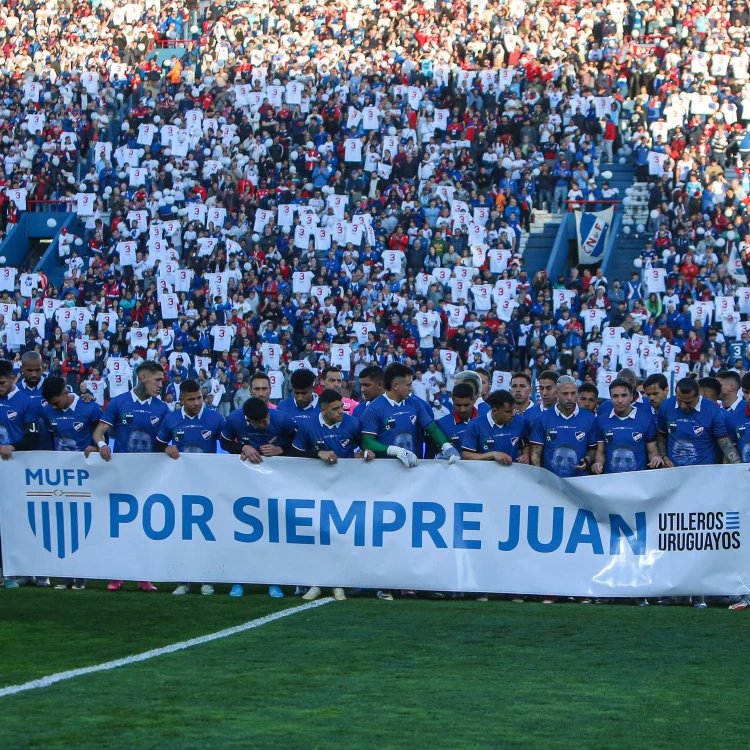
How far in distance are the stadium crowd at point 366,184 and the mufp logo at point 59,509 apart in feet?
33.6

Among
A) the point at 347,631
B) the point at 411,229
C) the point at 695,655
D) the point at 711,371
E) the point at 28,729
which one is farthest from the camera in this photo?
the point at 411,229

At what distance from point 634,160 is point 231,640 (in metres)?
25.1

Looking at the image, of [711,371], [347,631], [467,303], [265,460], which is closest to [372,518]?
[265,460]

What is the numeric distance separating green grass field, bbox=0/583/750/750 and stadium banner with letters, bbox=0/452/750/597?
0.98ft

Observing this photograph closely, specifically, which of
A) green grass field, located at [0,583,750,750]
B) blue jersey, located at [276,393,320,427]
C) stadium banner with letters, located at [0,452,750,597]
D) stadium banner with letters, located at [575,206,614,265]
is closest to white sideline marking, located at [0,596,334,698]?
green grass field, located at [0,583,750,750]

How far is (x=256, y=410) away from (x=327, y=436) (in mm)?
665

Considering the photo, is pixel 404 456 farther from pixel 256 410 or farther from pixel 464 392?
pixel 256 410

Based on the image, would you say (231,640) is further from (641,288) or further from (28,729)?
(641,288)

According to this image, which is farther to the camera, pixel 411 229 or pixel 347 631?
pixel 411 229

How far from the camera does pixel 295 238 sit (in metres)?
30.9

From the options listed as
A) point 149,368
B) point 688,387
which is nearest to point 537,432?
point 688,387

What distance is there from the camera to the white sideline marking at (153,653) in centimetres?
770

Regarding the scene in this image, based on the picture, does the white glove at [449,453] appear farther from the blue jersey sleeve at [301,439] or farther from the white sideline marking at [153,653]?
the white sideline marking at [153,653]

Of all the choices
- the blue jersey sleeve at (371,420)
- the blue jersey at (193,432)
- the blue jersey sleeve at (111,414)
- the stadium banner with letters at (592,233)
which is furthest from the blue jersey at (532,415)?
the stadium banner with letters at (592,233)
